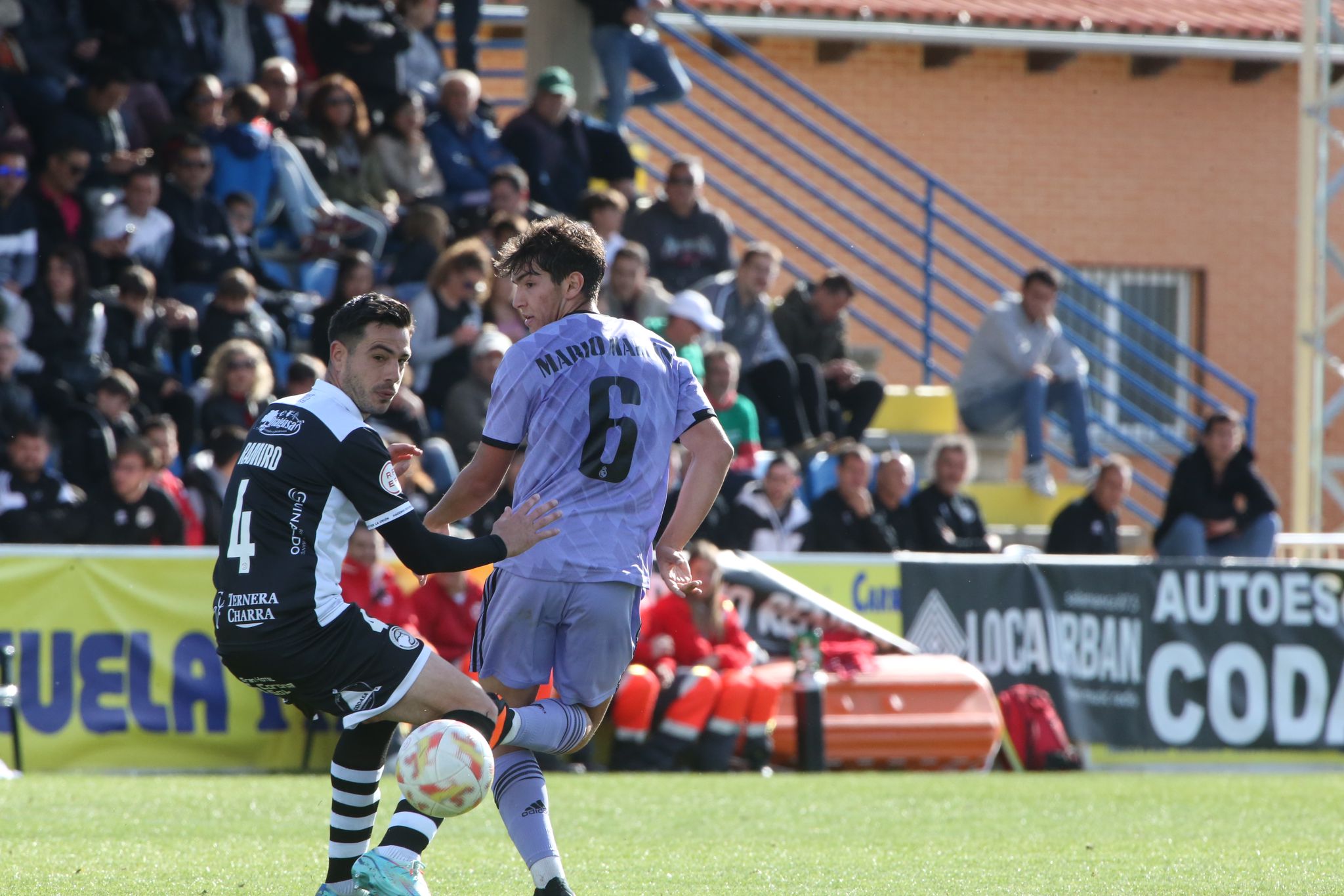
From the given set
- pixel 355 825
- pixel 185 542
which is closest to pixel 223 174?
pixel 185 542

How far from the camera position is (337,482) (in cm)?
518

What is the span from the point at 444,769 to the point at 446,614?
6.00 metres

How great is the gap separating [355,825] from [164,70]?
32.1 ft

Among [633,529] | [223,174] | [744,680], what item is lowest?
[744,680]

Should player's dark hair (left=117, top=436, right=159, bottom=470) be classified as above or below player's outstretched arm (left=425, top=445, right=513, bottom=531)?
below

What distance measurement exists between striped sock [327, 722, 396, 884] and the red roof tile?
15.7 metres

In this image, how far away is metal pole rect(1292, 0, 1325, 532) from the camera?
1430 cm

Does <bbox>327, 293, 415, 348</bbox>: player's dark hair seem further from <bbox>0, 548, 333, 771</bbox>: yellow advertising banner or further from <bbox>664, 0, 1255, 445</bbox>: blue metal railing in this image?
<bbox>664, 0, 1255, 445</bbox>: blue metal railing

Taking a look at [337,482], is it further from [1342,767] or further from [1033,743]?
[1342,767]

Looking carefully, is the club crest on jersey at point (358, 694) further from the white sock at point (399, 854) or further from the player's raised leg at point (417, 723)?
the white sock at point (399, 854)

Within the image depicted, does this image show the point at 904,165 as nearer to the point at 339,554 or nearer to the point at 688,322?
the point at 688,322

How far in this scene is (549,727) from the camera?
5355 mm

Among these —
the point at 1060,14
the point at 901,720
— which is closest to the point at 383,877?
the point at 901,720

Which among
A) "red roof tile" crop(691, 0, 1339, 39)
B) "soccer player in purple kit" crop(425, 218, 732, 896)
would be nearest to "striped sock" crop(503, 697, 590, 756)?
"soccer player in purple kit" crop(425, 218, 732, 896)
